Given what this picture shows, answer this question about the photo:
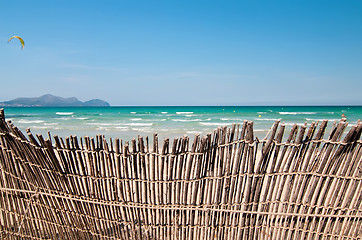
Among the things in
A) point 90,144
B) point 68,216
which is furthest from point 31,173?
point 90,144

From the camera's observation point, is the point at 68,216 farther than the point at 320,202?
Yes

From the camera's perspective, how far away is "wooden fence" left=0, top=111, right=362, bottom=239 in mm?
2301

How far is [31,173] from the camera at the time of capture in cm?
255

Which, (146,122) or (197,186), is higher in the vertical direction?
(197,186)

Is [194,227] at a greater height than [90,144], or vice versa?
[90,144]

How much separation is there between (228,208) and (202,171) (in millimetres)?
492

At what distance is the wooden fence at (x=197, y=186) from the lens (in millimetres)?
2301

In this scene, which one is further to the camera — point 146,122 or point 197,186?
point 146,122

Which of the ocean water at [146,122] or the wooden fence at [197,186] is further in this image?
the ocean water at [146,122]

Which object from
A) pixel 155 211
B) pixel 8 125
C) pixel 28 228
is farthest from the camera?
pixel 28 228

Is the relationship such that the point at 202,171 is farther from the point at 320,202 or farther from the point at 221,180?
the point at 320,202

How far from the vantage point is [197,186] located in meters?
2.41

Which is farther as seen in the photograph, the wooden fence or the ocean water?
the ocean water

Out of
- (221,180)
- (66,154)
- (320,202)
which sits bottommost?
(320,202)
